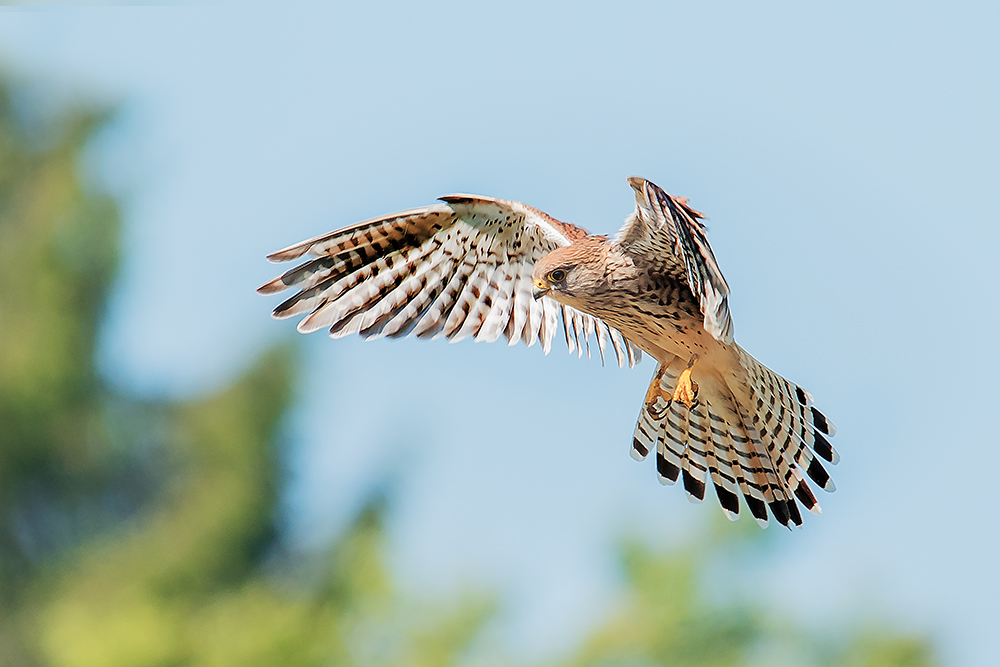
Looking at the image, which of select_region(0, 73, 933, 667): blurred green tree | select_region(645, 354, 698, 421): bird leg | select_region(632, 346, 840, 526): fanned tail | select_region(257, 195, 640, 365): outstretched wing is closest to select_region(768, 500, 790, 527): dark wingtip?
select_region(632, 346, 840, 526): fanned tail

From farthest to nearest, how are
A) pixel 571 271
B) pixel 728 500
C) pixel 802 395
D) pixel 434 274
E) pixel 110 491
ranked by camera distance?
pixel 110 491
pixel 434 274
pixel 728 500
pixel 802 395
pixel 571 271

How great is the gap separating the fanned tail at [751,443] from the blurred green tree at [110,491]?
11.4m

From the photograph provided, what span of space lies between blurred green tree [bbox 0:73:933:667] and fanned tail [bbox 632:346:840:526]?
11.4 m

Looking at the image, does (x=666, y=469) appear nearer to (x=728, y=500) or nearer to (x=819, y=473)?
(x=728, y=500)

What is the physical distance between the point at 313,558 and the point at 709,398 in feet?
53.0

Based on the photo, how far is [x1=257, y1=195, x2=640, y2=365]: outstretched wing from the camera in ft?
15.0

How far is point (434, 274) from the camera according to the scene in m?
4.73

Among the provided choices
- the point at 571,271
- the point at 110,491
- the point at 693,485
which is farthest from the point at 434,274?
the point at 110,491

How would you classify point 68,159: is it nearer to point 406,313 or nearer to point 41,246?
point 41,246

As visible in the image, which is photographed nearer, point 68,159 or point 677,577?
point 677,577

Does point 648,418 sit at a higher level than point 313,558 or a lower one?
lower

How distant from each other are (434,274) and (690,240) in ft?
5.15

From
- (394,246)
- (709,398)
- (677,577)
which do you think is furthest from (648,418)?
(677,577)

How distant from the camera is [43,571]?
65.1 feet
